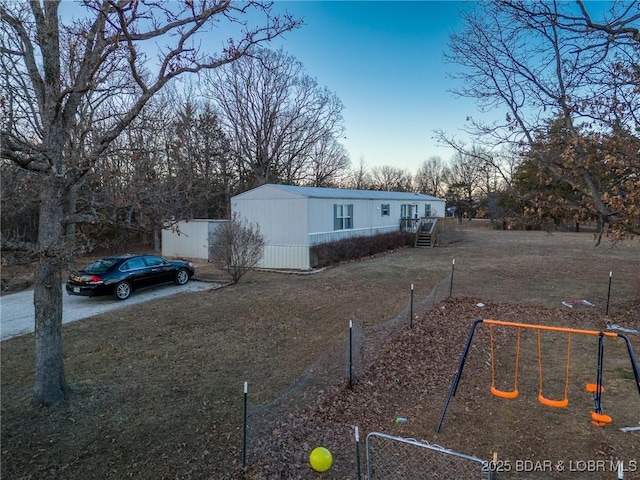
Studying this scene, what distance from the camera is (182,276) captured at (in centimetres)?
1254

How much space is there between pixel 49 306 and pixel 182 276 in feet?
27.3

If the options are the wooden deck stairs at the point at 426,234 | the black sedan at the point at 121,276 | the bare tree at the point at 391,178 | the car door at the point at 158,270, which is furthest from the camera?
the bare tree at the point at 391,178

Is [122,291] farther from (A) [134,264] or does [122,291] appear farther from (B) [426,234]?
(B) [426,234]

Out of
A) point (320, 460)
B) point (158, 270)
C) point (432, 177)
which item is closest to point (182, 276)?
point (158, 270)

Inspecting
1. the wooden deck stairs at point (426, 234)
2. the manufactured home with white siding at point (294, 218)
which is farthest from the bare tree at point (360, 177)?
the manufactured home with white siding at point (294, 218)

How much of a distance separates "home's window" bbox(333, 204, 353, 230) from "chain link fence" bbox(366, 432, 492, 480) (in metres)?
14.2

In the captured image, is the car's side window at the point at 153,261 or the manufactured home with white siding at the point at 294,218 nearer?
the car's side window at the point at 153,261

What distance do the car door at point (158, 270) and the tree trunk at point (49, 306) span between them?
715 cm

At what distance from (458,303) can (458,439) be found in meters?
5.94

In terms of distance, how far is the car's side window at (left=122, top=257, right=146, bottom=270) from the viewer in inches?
423

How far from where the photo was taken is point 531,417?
4.16m

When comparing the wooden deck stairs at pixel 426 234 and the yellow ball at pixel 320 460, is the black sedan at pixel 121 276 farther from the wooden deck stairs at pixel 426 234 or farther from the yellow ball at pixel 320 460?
the wooden deck stairs at pixel 426 234

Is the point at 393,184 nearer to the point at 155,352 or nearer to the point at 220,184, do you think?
the point at 220,184

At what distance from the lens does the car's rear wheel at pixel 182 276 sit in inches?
488
